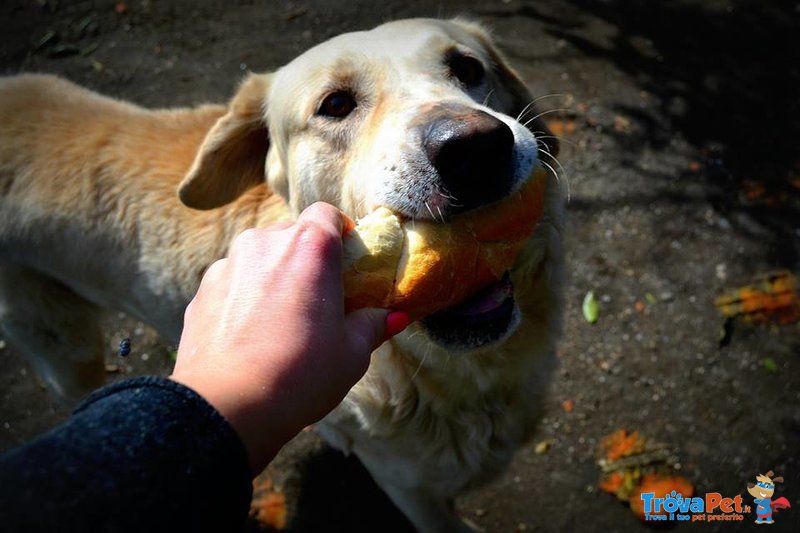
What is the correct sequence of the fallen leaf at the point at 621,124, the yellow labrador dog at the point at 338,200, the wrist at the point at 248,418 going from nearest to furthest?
1. the wrist at the point at 248,418
2. the yellow labrador dog at the point at 338,200
3. the fallen leaf at the point at 621,124

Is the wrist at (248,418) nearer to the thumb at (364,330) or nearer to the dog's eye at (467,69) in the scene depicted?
the thumb at (364,330)

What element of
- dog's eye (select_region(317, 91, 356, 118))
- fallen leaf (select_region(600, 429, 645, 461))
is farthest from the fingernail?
fallen leaf (select_region(600, 429, 645, 461))

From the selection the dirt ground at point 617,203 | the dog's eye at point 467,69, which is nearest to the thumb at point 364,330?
the dog's eye at point 467,69

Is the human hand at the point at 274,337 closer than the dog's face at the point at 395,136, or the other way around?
the human hand at the point at 274,337

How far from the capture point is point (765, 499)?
10.5 feet

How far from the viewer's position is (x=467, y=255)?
1.77 meters

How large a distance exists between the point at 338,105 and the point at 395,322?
3.78ft

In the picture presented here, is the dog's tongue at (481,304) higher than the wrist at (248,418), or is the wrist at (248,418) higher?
the wrist at (248,418)

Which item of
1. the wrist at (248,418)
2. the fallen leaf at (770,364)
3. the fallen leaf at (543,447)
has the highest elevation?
the wrist at (248,418)

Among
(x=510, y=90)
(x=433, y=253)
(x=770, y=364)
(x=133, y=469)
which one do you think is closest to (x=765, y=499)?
(x=770, y=364)

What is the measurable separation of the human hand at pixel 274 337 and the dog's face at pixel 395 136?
49 cm

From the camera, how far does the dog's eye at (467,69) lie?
2.41 meters

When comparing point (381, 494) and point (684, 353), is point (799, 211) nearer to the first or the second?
point (684, 353)

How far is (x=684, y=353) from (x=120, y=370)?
360cm
